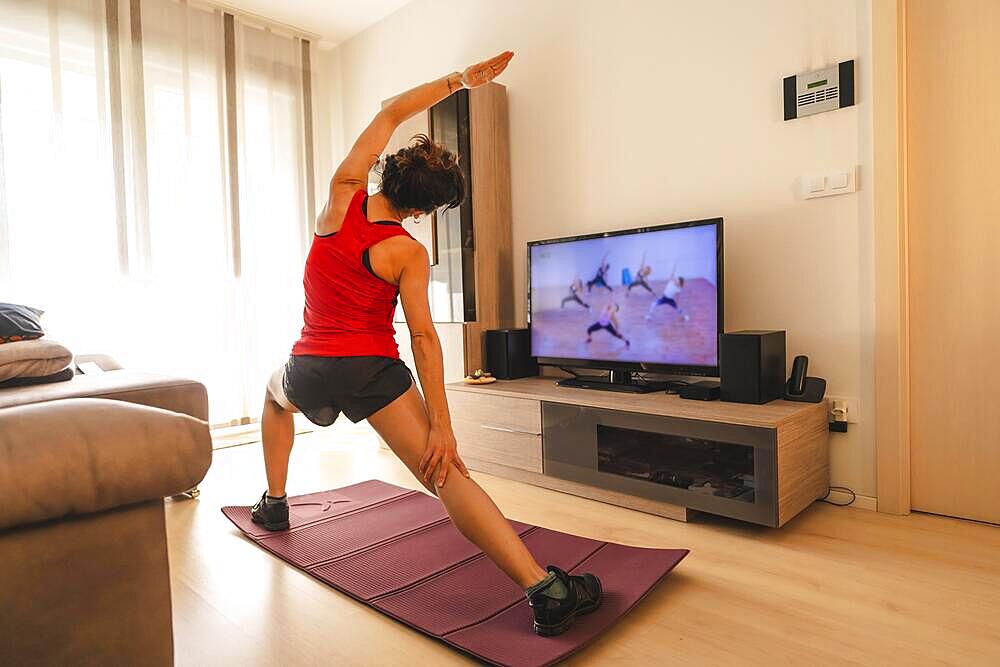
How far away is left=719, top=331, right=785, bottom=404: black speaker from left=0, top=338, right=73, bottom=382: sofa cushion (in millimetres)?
2643

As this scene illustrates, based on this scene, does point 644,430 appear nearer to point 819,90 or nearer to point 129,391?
point 819,90

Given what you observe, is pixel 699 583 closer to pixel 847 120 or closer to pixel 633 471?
pixel 633 471

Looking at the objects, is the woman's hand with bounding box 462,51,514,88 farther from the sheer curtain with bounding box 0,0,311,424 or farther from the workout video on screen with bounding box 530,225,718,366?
the sheer curtain with bounding box 0,0,311,424

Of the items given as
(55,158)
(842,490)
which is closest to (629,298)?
(842,490)

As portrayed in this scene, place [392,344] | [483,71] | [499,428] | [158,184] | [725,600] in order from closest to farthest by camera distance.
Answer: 1. [725,600]
2. [392,344]
3. [483,71]
4. [499,428]
5. [158,184]

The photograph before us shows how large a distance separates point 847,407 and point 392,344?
173 cm

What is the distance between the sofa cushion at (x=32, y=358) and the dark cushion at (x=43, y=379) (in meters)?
0.01

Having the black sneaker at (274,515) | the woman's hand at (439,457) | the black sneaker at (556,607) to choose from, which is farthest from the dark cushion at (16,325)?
the black sneaker at (556,607)

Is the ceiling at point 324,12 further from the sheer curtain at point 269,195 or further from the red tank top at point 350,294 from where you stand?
Result: the red tank top at point 350,294

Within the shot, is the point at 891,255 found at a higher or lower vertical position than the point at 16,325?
higher

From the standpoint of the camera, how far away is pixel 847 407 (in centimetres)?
249

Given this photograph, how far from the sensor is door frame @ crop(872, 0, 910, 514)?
2.34m

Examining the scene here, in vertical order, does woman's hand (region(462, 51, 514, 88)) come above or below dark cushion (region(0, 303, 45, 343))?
above

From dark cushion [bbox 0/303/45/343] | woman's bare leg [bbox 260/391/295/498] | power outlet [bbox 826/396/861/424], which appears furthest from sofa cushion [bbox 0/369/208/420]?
power outlet [bbox 826/396/861/424]
